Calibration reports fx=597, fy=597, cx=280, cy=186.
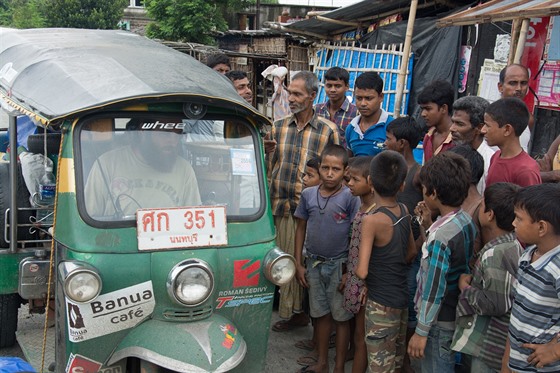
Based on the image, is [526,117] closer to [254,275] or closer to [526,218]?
[526,218]

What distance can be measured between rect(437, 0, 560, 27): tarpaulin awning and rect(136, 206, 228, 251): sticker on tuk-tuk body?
2.83m

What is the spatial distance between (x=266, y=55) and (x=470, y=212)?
11565 millimetres

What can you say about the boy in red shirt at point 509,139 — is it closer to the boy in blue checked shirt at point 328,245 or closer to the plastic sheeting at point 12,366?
the boy in blue checked shirt at point 328,245

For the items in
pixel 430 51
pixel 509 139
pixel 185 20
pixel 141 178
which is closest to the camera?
pixel 141 178

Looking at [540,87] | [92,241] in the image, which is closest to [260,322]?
[92,241]

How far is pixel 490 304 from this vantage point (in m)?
3.02

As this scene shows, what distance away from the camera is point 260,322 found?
3.55 meters

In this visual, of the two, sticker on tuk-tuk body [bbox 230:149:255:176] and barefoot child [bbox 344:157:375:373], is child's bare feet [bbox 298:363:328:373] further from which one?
sticker on tuk-tuk body [bbox 230:149:255:176]

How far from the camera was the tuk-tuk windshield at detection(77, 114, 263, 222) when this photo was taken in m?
3.29

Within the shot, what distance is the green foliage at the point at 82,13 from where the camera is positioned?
24844 millimetres

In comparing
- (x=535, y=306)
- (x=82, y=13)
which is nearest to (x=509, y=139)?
(x=535, y=306)

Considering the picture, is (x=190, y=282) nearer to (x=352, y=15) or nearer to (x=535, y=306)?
(x=535, y=306)

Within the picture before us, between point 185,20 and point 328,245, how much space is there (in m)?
16.8

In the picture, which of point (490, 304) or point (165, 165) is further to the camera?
point (165, 165)
